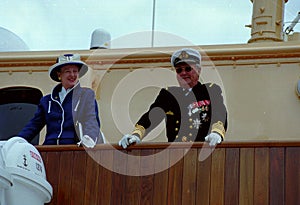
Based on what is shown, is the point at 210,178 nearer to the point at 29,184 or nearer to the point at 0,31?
the point at 29,184

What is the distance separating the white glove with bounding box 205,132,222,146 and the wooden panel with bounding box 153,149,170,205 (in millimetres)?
367

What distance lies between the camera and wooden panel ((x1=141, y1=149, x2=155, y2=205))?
26.3ft

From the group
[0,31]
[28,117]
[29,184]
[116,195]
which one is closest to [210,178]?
[116,195]

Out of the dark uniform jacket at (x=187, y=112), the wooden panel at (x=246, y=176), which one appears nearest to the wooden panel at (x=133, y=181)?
the dark uniform jacket at (x=187, y=112)

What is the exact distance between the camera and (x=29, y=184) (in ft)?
25.3

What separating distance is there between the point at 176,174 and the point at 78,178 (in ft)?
2.82

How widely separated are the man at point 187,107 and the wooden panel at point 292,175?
2.70ft

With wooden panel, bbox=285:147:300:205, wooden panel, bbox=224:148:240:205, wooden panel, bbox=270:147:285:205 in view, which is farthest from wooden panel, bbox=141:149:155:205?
wooden panel, bbox=285:147:300:205

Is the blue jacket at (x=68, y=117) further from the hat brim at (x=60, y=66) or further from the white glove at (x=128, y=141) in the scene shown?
the white glove at (x=128, y=141)

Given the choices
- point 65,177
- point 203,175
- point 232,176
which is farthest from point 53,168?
point 232,176

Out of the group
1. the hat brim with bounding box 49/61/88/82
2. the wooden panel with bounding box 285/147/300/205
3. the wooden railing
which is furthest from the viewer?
the hat brim with bounding box 49/61/88/82

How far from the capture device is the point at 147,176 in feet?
26.6

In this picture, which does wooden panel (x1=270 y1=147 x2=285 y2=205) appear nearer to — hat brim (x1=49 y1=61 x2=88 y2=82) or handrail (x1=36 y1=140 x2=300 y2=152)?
handrail (x1=36 y1=140 x2=300 y2=152)

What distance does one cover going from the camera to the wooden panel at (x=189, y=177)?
791cm
